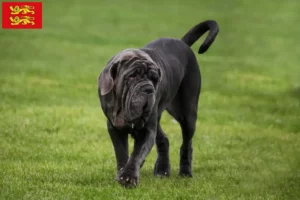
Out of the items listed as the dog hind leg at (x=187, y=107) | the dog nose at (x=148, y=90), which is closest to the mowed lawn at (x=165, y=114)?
the dog hind leg at (x=187, y=107)

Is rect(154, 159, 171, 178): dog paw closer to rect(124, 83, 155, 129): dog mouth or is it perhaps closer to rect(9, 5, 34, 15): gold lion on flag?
rect(124, 83, 155, 129): dog mouth

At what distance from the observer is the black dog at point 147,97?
23.9ft

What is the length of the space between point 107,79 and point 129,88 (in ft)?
0.90

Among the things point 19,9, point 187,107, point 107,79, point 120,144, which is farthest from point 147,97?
point 19,9

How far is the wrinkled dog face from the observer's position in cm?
721

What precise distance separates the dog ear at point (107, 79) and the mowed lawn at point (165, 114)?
0.97 metres

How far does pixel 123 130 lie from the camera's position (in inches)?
302

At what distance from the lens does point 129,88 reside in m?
7.26

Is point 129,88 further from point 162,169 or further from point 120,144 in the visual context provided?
Answer: point 162,169

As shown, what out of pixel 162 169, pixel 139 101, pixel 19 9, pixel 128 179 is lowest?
pixel 162 169

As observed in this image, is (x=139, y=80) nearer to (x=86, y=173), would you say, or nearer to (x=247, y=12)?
(x=86, y=173)

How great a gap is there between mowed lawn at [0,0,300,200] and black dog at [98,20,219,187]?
31 centimetres

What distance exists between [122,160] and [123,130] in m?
0.33

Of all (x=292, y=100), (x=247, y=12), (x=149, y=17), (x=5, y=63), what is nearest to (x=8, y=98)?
(x=5, y=63)
